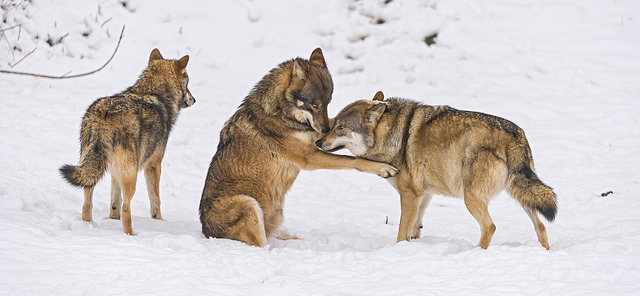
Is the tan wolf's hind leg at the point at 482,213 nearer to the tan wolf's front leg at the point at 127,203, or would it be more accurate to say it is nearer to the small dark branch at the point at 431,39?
the tan wolf's front leg at the point at 127,203

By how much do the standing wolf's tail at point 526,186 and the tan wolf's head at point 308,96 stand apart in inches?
72.0

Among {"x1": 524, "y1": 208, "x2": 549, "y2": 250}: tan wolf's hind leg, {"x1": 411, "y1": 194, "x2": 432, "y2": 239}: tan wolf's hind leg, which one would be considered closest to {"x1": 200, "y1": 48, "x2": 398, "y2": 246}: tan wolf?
{"x1": 411, "y1": 194, "x2": 432, "y2": 239}: tan wolf's hind leg

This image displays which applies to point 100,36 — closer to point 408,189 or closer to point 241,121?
point 241,121

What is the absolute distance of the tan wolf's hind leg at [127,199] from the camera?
5695mm

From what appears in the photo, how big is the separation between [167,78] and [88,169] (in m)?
1.97

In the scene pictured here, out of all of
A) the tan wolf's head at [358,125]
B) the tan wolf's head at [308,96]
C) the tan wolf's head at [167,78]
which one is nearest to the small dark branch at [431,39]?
the tan wolf's head at [358,125]

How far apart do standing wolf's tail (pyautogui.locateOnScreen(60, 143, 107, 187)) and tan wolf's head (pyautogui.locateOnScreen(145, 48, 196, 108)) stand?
56.3 inches

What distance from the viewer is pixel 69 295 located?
157 inches

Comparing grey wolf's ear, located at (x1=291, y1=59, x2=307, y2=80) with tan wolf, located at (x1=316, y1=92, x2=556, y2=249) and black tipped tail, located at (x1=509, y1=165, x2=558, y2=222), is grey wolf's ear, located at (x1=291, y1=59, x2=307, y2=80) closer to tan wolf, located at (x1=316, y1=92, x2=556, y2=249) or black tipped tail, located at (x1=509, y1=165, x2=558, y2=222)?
tan wolf, located at (x1=316, y1=92, x2=556, y2=249)

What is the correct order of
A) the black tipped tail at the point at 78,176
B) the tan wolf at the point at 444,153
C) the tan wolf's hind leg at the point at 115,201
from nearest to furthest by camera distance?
the black tipped tail at the point at 78,176 → the tan wolf at the point at 444,153 → the tan wolf's hind leg at the point at 115,201

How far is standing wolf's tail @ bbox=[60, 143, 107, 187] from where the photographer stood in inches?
199

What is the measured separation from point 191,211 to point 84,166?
2.44 metres

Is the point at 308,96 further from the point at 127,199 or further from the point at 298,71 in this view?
the point at 127,199

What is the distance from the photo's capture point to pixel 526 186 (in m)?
5.29
